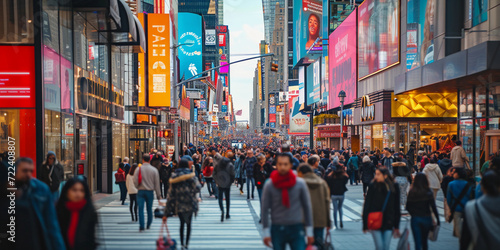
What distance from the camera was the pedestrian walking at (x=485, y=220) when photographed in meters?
5.09

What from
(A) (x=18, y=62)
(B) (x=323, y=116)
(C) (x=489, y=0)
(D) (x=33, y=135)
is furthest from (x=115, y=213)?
(B) (x=323, y=116)

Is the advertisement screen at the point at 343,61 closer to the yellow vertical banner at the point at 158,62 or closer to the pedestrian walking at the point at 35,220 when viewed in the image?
the yellow vertical banner at the point at 158,62

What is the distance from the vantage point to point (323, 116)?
1932 inches

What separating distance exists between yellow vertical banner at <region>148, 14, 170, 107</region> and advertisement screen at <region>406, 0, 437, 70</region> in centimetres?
1494

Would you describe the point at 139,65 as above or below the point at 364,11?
below

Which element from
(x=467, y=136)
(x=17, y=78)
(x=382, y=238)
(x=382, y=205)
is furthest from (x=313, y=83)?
(x=382, y=238)

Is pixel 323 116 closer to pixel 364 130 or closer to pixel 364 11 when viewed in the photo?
pixel 364 130

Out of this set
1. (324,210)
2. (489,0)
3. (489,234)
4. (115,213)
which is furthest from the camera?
(489,0)

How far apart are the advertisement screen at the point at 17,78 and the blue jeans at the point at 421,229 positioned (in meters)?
9.84

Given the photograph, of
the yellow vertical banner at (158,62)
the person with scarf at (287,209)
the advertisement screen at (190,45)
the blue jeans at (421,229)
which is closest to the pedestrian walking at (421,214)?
the blue jeans at (421,229)

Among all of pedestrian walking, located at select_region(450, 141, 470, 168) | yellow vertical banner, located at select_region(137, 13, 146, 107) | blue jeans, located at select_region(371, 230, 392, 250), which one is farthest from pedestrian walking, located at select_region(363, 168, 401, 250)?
yellow vertical banner, located at select_region(137, 13, 146, 107)

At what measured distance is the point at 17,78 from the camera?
1266 cm

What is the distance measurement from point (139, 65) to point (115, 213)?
17.7 meters

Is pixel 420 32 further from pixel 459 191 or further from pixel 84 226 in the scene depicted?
pixel 84 226
